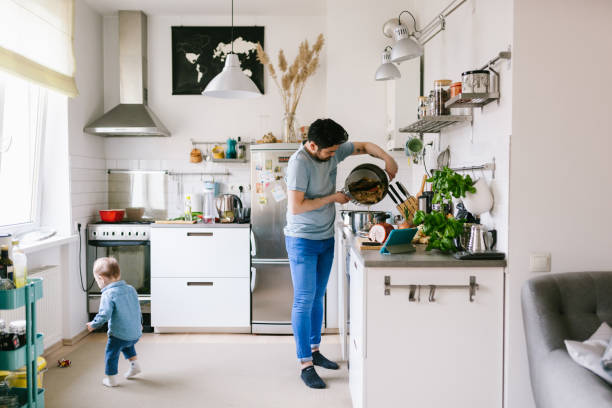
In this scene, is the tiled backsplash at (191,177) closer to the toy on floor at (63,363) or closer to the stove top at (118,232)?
the stove top at (118,232)

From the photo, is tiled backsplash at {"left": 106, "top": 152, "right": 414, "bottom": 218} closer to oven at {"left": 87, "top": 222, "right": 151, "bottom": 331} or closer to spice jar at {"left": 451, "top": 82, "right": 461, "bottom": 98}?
oven at {"left": 87, "top": 222, "right": 151, "bottom": 331}

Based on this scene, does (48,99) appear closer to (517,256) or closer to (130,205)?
(130,205)

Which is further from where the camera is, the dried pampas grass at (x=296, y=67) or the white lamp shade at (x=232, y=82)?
the dried pampas grass at (x=296, y=67)

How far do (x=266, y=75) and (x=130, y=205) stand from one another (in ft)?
6.09

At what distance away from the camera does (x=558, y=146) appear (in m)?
2.14

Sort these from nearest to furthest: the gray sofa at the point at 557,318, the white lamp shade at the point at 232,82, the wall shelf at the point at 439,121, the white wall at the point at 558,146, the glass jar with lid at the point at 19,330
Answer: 1. the gray sofa at the point at 557,318
2. the white wall at the point at 558,146
3. the glass jar with lid at the point at 19,330
4. the wall shelf at the point at 439,121
5. the white lamp shade at the point at 232,82

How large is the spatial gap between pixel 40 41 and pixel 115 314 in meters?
2.00

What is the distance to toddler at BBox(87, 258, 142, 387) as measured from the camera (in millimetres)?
2859

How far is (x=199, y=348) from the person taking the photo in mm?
3621

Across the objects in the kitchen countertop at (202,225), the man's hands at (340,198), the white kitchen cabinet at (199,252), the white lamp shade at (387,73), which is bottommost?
the white kitchen cabinet at (199,252)

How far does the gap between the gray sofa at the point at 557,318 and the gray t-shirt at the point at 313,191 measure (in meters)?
1.26

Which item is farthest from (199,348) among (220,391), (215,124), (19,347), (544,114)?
(544,114)

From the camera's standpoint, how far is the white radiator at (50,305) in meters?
3.33

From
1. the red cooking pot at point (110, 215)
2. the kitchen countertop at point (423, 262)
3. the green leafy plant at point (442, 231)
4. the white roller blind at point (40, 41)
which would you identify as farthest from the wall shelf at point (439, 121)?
the red cooking pot at point (110, 215)
